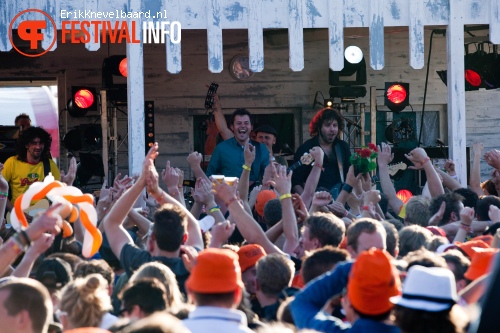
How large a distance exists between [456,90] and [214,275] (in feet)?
23.2

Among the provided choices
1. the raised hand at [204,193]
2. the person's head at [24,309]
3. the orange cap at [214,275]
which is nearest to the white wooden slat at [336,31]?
the raised hand at [204,193]

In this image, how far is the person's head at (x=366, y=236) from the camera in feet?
16.0

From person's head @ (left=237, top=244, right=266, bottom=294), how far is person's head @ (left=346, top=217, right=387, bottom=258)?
0.54 meters

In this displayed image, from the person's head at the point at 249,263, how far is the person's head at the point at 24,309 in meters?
1.63

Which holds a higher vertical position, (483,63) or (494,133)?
(483,63)

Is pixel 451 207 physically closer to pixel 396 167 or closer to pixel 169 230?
pixel 169 230

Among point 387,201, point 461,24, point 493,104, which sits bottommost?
point 387,201

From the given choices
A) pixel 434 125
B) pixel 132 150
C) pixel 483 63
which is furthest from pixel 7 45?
pixel 434 125

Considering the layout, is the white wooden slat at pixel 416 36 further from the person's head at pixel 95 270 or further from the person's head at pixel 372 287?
the person's head at pixel 372 287

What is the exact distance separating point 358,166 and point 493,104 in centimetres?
672

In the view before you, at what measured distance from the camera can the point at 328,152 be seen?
990 cm

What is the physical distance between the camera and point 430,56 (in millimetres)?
13961

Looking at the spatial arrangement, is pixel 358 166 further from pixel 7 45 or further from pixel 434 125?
pixel 434 125

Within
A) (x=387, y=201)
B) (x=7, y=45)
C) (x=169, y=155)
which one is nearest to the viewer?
(x=387, y=201)
